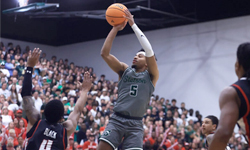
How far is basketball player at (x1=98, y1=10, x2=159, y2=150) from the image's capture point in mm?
4773

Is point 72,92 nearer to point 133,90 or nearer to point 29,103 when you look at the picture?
point 133,90

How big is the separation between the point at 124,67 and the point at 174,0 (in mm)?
14713

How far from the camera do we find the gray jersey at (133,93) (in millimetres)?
4895

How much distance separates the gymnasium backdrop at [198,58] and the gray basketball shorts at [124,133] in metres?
14.7

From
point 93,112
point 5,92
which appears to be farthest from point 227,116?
point 93,112

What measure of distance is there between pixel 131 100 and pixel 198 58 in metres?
15.7

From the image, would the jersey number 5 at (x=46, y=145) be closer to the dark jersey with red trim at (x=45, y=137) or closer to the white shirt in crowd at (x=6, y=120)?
the dark jersey with red trim at (x=45, y=137)

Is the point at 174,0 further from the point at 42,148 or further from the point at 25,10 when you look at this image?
the point at 42,148

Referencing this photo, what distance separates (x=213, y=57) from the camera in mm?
19422

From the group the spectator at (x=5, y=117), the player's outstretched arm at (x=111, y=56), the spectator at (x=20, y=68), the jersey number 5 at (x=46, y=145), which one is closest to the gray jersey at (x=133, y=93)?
the player's outstretched arm at (x=111, y=56)

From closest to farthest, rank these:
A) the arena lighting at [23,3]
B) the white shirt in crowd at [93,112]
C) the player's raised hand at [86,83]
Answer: the player's raised hand at [86,83] → the white shirt in crowd at [93,112] → the arena lighting at [23,3]

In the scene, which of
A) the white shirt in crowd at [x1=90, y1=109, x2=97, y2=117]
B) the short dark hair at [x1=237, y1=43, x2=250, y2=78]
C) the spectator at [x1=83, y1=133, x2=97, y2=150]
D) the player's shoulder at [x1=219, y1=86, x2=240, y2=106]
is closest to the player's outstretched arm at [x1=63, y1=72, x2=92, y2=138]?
the player's shoulder at [x1=219, y1=86, x2=240, y2=106]

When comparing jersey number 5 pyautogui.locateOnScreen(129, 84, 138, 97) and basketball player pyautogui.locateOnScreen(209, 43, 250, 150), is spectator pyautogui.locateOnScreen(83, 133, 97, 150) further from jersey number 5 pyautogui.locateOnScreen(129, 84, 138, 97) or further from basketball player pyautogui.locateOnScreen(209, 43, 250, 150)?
basketball player pyautogui.locateOnScreen(209, 43, 250, 150)

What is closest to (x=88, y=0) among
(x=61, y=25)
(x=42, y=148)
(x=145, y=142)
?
(x=61, y=25)
